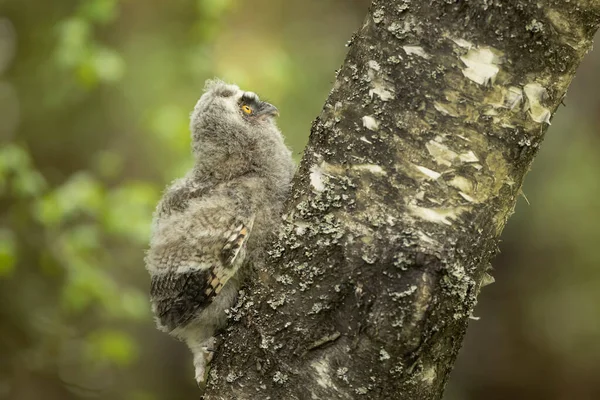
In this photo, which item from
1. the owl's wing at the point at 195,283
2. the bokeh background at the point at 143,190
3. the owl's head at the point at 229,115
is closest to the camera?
the owl's wing at the point at 195,283

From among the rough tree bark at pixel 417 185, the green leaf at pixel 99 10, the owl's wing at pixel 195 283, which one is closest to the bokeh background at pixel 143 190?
the green leaf at pixel 99 10

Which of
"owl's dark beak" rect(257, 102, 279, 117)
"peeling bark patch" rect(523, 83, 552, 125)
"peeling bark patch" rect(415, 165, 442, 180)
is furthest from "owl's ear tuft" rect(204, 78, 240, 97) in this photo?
"peeling bark patch" rect(523, 83, 552, 125)

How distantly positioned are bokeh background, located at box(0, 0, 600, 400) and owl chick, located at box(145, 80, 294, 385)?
72.0 inches

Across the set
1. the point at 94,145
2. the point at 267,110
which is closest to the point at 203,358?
the point at 267,110

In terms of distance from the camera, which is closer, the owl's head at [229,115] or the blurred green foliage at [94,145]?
the owl's head at [229,115]

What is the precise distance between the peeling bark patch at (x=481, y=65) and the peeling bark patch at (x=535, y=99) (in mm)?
94

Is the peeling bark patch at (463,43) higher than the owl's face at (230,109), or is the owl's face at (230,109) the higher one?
the owl's face at (230,109)

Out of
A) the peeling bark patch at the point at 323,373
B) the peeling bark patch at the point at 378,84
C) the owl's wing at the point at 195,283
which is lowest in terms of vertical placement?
the peeling bark patch at the point at 323,373

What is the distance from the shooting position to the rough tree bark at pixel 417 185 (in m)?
1.63

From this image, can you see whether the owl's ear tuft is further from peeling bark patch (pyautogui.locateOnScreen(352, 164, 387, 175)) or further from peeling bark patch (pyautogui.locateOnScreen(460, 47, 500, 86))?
peeling bark patch (pyautogui.locateOnScreen(460, 47, 500, 86))

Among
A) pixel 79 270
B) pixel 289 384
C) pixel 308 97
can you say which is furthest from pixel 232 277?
pixel 308 97

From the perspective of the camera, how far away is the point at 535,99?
5.46 ft

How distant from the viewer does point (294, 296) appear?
5.90 ft

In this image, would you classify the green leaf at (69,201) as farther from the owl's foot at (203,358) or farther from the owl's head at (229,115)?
the owl's foot at (203,358)
